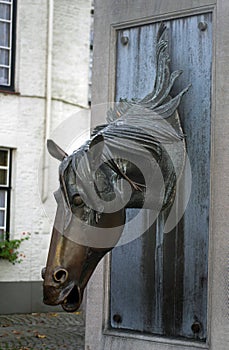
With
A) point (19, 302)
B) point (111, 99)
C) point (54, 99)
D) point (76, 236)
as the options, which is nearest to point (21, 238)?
point (19, 302)

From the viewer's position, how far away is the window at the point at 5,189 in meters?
15.4

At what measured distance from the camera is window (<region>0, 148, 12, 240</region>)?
1537 centimetres

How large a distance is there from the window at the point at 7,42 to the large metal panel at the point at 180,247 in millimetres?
10664

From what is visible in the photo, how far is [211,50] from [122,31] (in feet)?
2.54

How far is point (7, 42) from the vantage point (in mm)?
15727

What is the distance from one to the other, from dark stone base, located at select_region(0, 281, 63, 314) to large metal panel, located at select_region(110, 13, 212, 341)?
32.8ft

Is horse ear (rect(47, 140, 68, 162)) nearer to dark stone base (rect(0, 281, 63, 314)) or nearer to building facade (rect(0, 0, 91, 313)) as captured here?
building facade (rect(0, 0, 91, 313))

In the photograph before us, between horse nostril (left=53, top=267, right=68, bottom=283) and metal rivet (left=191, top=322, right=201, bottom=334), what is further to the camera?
metal rivet (left=191, top=322, right=201, bottom=334)

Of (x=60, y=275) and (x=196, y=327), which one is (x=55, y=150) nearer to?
(x=60, y=275)

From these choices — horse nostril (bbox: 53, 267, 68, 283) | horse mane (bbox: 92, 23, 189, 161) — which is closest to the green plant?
horse mane (bbox: 92, 23, 189, 161)

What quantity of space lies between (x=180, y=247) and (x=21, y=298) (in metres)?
10.6

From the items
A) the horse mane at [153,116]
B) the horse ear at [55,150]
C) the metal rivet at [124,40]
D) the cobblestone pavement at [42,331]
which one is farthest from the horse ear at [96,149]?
the cobblestone pavement at [42,331]

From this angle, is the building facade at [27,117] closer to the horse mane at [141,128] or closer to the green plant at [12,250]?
the green plant at [12,250]

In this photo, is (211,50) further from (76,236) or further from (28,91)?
(28,91)
